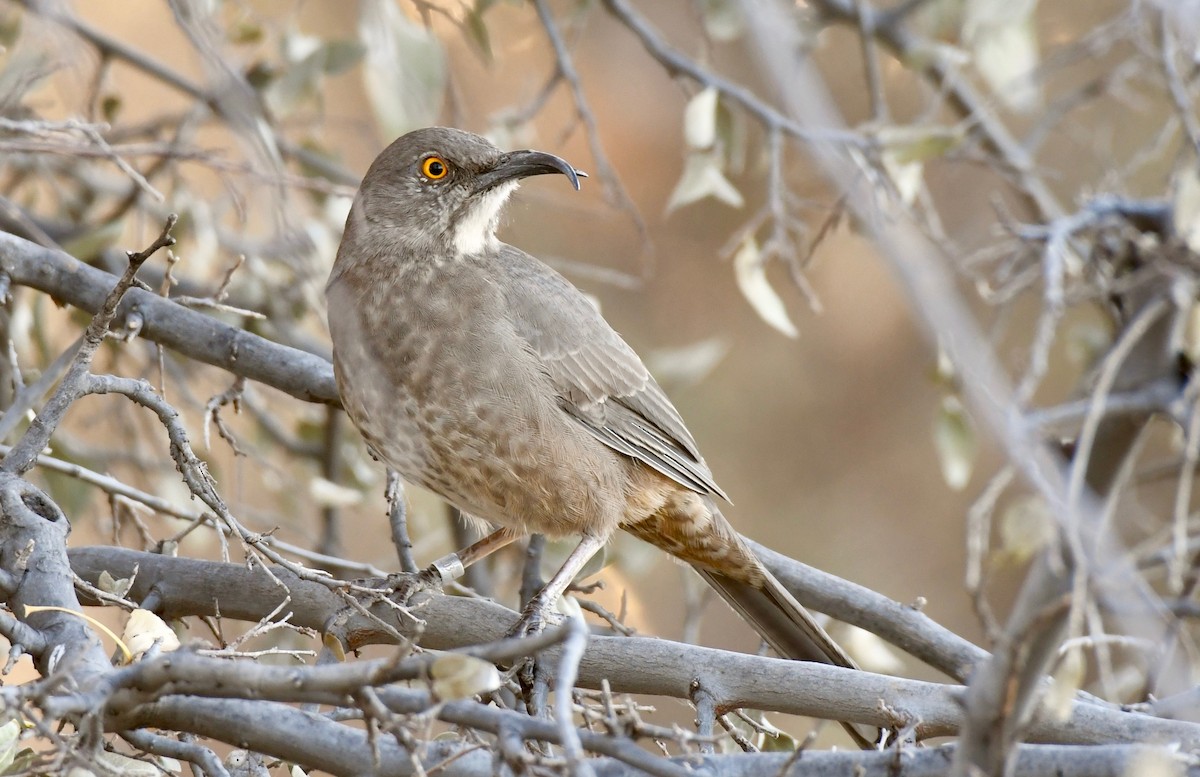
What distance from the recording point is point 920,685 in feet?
8.16

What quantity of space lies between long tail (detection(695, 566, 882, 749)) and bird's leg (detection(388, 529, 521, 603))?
689 millimetres

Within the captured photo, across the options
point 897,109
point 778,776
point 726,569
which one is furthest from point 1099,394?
point 897,109

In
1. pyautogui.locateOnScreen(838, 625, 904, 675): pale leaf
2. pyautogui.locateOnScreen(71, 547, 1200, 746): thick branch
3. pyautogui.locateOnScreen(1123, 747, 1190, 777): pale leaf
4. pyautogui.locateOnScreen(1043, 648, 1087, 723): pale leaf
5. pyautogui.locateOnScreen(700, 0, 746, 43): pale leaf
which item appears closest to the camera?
pyautogui.locateOnScreen(1123, 747, 1190, 777): pale leaf

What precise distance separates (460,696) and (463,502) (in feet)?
5.94

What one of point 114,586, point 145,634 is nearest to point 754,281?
point 114,586

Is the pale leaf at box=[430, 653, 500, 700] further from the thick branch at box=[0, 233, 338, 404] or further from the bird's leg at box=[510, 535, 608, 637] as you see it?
the thick branch at box=[0, 233, 338, 404]

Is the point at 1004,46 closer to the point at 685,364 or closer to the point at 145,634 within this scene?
the point at 685,364

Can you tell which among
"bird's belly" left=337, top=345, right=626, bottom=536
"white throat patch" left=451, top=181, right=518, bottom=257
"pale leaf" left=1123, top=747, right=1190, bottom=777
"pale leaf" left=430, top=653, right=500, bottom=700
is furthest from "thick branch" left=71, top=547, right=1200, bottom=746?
"white throat patch" left=451, top=181, right=518, bottom=257

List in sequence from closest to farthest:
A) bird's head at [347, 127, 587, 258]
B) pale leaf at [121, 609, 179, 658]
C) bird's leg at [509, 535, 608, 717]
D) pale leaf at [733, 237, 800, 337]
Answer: pale leaf at [121, 609, 179, 658] → bird's leg at [509, 535, 608, 717] → bird's head at [347, 127, 587, 258] → pale leaf at [733, 237, 800, 337]

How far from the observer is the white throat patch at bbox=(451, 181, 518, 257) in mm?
3709

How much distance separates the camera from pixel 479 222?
3.76 m

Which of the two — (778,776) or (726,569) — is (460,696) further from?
(726,569)

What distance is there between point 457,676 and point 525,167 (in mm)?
2227

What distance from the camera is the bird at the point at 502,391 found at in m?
3.32
